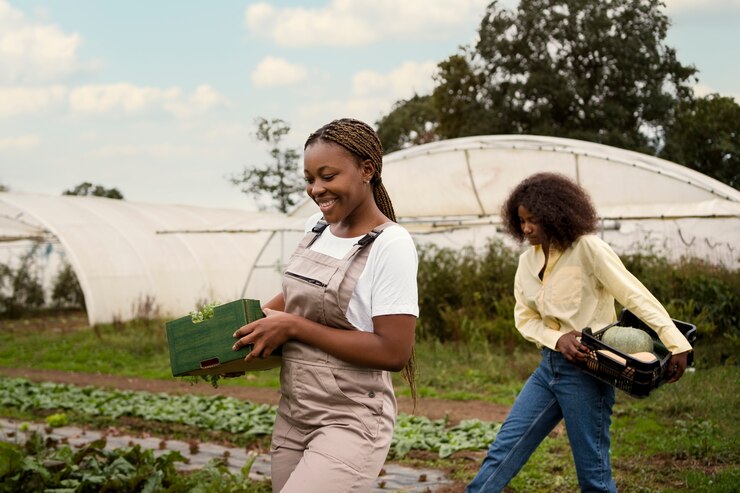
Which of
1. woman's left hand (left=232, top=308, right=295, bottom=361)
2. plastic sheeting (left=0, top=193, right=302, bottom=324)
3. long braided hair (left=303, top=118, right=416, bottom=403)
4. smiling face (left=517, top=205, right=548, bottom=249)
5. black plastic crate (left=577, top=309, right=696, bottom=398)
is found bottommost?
black plastic crate (left=577, top=309, right=696, bottom=398)

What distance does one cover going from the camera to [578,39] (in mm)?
30016

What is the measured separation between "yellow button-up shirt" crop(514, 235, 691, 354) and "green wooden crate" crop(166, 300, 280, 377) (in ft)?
5.10

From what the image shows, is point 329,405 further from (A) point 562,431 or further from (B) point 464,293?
(B) point 464,293

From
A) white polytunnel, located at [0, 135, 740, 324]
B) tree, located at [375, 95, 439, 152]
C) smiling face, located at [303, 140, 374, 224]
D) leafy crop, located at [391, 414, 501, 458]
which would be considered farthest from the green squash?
tree, located at [375, 95, 439, 152]

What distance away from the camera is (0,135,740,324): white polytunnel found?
14.5m

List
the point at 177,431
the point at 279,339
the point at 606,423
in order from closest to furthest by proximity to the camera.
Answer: the point at 279,339
the point at 606,423
the point at 177,431

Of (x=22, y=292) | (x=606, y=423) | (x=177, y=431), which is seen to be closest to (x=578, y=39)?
(x=22, y=292)

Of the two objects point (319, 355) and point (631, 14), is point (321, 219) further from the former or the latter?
point (631, 14)

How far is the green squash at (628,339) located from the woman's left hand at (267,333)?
1.61 m

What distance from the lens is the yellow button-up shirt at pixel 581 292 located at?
12.1 ft

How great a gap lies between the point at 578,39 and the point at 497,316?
1991 centimetres

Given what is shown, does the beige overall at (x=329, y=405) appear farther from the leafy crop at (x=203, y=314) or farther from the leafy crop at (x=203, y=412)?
the leafy crop at (x=203, y=412)

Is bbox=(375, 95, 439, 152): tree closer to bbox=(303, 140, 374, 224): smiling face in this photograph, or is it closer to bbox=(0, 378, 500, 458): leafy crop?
bbox=(0, 378, 500, 458): leafy crop

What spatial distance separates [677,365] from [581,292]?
1.60ft
